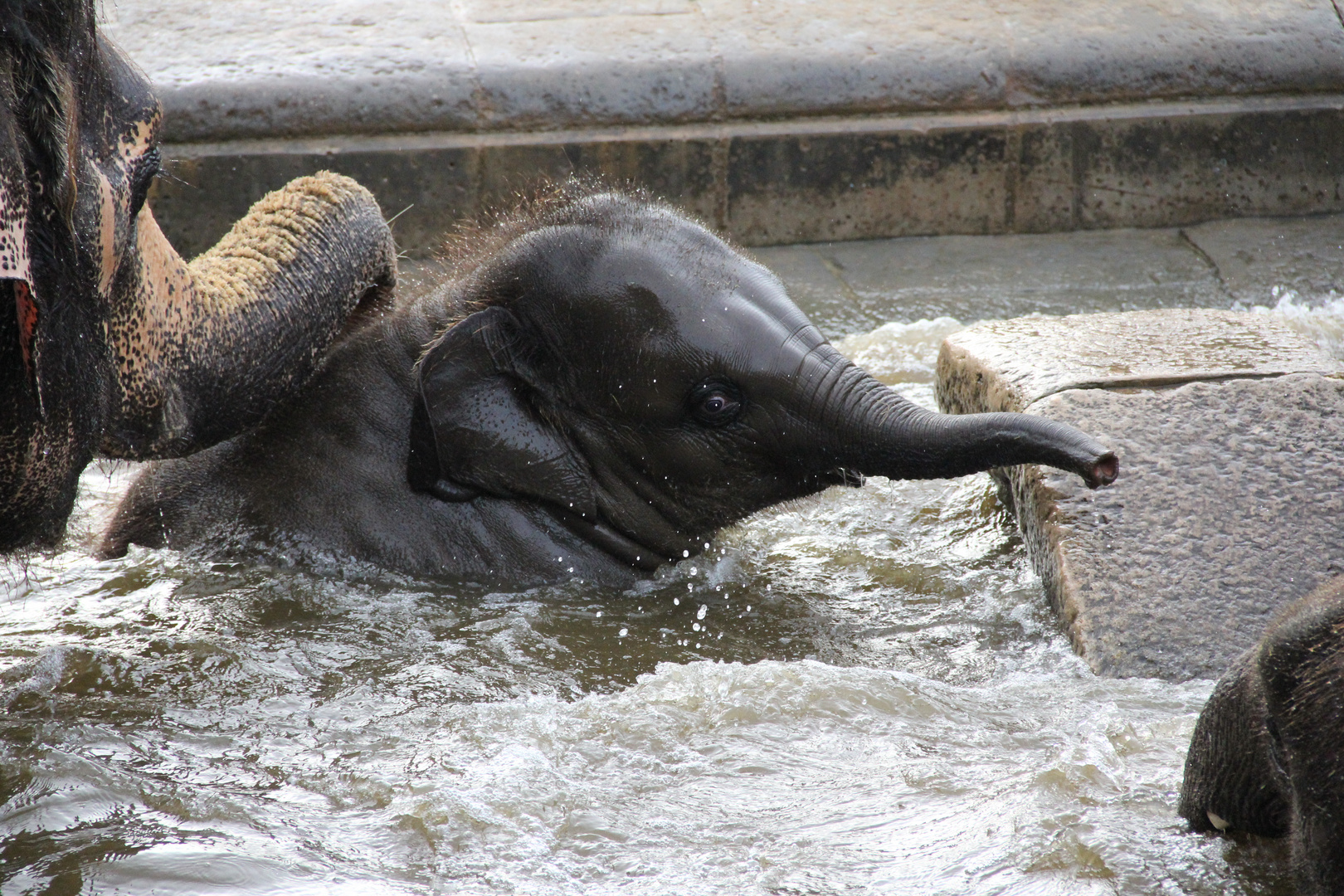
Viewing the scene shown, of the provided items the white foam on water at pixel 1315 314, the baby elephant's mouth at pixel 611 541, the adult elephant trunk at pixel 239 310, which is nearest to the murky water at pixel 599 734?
the baby elephant's mouth at pixel 611 541

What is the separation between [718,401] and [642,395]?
23 cm

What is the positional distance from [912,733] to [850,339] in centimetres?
321

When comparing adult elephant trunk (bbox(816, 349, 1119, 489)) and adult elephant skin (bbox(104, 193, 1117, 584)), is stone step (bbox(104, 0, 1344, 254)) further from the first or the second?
adult elephant trunk (bbox(816, 349, 1119, 489))

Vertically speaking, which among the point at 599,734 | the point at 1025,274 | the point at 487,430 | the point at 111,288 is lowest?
the point at 1025,274

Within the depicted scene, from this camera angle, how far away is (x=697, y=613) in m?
4.30

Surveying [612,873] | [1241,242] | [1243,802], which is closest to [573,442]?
[612,873]

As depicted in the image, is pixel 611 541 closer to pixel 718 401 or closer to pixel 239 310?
pixel 718 401

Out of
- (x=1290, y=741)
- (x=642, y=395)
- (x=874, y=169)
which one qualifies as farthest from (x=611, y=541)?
(x=874, y=169)

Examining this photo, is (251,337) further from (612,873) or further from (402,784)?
(612,873)

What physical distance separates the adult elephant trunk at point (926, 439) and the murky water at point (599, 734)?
0.47 meters

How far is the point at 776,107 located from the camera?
7676 mm

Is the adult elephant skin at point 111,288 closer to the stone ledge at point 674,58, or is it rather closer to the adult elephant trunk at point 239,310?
the adult elephant trunk at point 239,310

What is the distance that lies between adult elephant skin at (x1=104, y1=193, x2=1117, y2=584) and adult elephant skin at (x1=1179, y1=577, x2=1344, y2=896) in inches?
54.9

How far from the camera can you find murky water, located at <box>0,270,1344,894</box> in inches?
114
